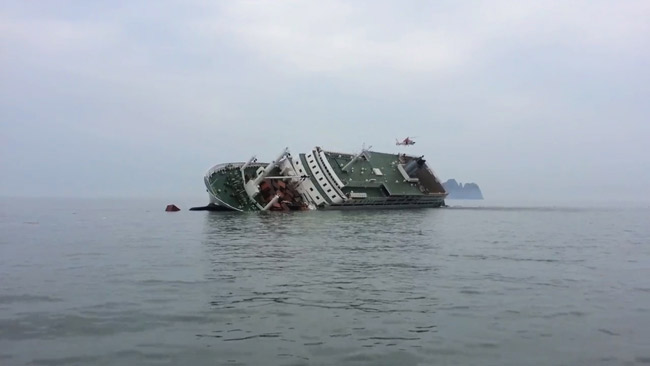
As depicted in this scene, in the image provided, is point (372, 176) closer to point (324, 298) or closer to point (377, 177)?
point (377, 177)

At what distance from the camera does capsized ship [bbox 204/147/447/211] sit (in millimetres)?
86625

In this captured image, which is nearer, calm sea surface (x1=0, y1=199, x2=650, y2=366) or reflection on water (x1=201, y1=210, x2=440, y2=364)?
calm sea surface (x1=0, y1=199, x2=650, y2=366)

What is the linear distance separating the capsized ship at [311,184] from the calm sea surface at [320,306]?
49.4 metres

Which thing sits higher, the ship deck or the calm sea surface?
the ship deck

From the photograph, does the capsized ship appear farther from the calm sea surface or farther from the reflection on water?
the calm sea surface

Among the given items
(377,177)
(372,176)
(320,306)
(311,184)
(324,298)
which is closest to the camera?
(320,306)

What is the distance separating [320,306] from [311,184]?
250 ft

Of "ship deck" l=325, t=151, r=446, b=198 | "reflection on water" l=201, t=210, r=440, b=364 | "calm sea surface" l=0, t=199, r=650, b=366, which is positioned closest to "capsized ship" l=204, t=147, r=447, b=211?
"ship deck" l=325, t=151, r=446, b=198

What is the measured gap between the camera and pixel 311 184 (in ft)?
310

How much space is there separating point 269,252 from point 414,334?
67.5ft

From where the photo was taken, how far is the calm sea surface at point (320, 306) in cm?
1341

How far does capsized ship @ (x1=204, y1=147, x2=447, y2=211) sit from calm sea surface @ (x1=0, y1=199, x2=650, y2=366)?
49445mm

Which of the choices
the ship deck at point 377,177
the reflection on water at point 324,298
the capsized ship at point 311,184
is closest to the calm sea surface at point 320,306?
the reflection on water at point 324,298

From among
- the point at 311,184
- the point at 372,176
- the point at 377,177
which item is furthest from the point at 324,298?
the point at 377,177
